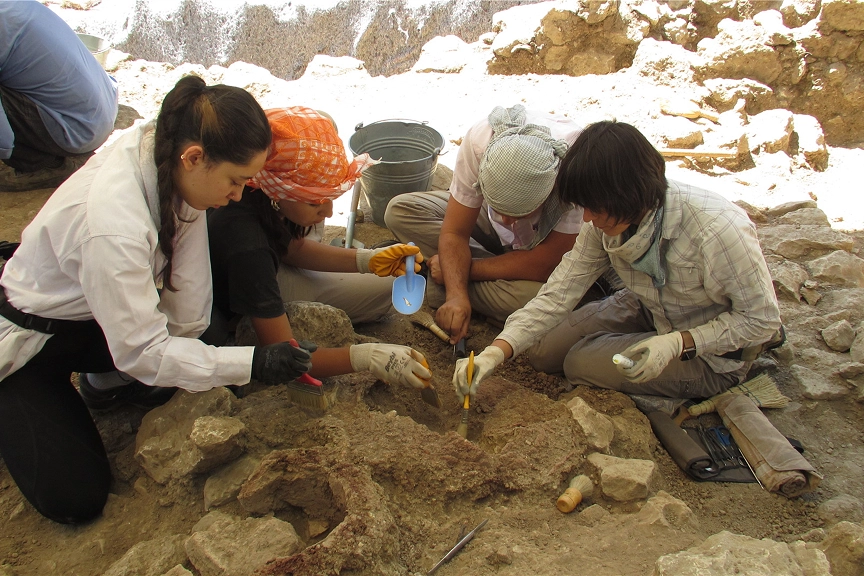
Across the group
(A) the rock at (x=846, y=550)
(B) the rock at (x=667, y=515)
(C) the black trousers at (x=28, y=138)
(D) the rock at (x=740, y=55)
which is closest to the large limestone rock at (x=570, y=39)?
(D) the rock at (x=740, y=55)

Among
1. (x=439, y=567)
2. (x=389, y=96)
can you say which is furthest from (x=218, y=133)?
(x=389, y=96)

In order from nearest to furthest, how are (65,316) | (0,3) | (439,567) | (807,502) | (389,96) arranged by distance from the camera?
(439,567)
(65,316)
(807,502)
(0,3)
(389,96)

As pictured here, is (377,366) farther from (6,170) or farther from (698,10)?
(698,10)

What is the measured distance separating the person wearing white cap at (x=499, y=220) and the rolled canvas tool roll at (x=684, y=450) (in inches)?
33.5

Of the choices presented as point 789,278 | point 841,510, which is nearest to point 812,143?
point 789,278

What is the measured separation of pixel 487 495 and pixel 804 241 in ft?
8.82

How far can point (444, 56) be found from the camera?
268 inches

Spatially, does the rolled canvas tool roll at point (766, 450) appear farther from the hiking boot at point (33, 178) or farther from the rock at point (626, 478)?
the hiking boot at point (33, 178)

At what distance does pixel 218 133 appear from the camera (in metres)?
1.60

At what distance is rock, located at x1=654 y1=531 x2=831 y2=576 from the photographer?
1.30 m

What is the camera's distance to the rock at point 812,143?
4.62 m

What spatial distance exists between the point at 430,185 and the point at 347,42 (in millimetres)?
5558

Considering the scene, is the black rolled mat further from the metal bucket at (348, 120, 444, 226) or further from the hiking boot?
the hiking boot

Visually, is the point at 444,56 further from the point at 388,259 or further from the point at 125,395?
the point at 125,395
